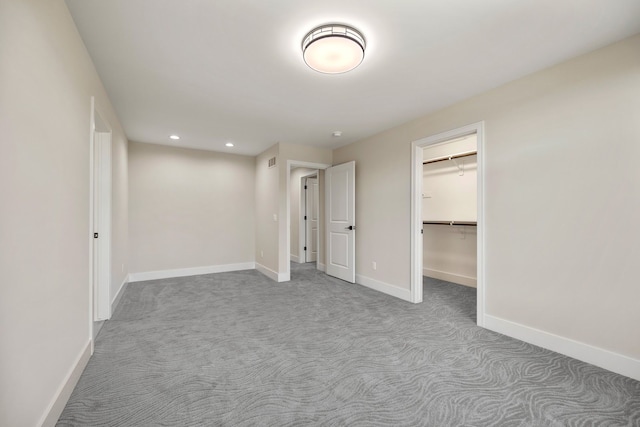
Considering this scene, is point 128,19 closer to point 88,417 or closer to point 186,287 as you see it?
point 88,417

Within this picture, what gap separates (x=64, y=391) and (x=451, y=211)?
5187 millimetres

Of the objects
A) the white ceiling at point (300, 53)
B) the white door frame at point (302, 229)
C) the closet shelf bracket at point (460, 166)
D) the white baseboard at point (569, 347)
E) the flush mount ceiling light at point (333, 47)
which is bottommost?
the white baseboard at point (569, 347)

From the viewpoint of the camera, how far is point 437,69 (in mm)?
2447

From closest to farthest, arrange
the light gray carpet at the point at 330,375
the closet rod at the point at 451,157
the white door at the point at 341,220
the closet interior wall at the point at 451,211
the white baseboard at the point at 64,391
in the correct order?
the white baseboard at the point at 64,391 → the light gray carpet at the point at 330,375 → the closet rod at the point at 451,157 → the closet interior wall at the point at 451,211 → the white door at the point at 341,220

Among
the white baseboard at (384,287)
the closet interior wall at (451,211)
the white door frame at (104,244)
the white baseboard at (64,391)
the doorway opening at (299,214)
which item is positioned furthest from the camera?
the doorway opening at (299,214)

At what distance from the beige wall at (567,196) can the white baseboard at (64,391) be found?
11.6ft

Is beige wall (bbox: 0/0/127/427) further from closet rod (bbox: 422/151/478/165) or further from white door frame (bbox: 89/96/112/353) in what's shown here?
closet rod (bbox: 422/151/478/165)

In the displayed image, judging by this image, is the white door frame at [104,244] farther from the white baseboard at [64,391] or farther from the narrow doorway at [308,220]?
the narrow doorway at [308,220]

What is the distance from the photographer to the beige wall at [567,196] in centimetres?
206

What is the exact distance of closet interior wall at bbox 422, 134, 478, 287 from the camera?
4.55 m

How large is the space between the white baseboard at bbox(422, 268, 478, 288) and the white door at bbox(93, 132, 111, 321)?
494 centimetres

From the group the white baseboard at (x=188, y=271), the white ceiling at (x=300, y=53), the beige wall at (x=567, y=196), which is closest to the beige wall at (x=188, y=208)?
the white baseboard at (x=188, y=271)

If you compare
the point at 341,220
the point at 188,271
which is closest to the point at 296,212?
the point at 341,220

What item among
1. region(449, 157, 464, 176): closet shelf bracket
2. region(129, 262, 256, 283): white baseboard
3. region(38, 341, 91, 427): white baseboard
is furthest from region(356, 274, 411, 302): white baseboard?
region(38, 341, 91, 427): white baseboard
